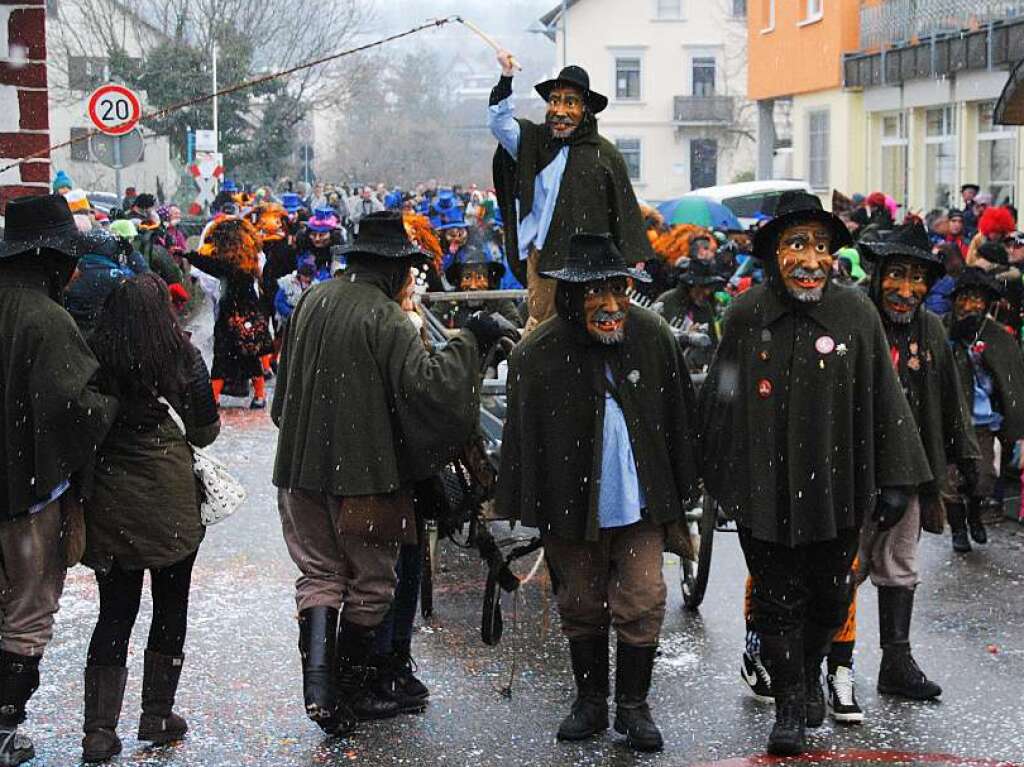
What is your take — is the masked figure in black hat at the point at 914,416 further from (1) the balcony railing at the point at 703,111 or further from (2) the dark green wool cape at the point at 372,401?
(1) the balcony railing at the point at 703,111

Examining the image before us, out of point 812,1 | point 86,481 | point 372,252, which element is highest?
point 812,1

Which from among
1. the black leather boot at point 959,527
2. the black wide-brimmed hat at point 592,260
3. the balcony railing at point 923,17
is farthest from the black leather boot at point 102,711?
the balcony railing at point 923,17

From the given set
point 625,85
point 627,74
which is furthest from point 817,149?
point 627,74

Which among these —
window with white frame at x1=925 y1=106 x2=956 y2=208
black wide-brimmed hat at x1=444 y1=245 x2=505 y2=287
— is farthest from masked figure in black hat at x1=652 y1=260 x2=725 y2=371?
window with white frame at x1=925 y1=106 x2=956 y2=208

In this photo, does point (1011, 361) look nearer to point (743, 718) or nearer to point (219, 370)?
point (743, 718)

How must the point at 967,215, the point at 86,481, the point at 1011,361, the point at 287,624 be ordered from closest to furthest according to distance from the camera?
the point at 86,481, the point at 287,624, the point at 1011,361, the point at 967,215

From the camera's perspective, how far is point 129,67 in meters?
44.1

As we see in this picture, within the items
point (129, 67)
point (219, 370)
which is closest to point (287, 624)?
point (219, 370)

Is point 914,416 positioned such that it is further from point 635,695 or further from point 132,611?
point 132,611

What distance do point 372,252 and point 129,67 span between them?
39.8 m

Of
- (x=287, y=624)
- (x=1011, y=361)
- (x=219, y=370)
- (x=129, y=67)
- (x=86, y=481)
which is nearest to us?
(x=86, y=481)

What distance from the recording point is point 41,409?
5.63 m

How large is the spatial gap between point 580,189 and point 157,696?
2887mm

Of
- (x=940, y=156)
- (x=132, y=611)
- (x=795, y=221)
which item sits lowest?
(x=132, y=611)
